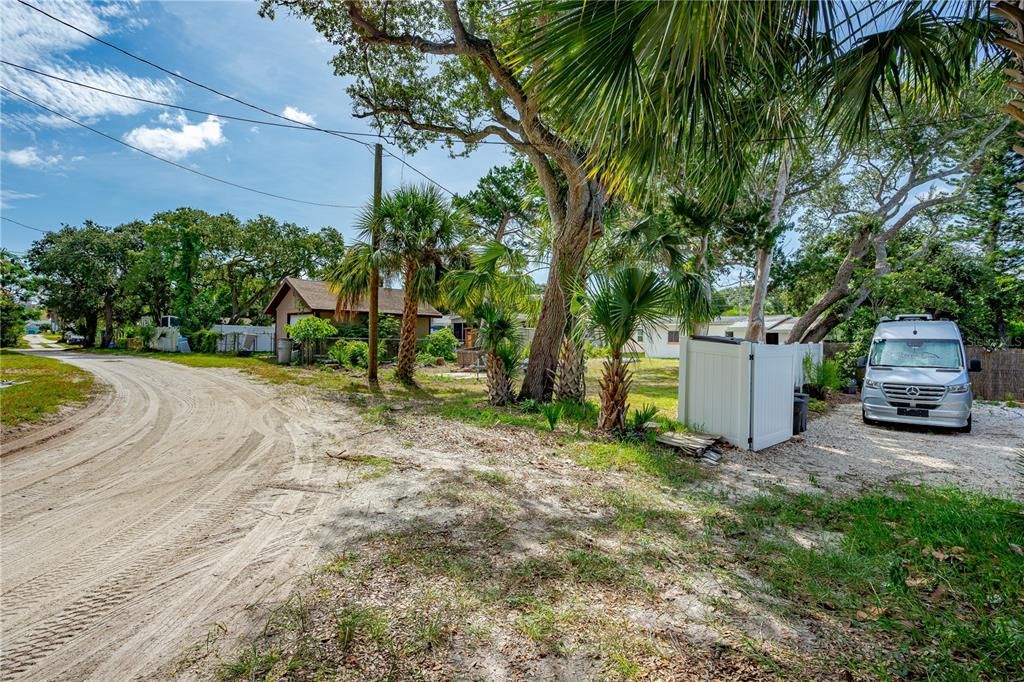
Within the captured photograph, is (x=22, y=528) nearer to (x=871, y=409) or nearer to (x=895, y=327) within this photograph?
(x=871, y=409)

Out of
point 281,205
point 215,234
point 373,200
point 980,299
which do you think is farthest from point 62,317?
point 980,299

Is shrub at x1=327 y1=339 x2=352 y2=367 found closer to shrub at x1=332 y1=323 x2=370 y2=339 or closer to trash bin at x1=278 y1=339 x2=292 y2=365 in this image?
trash bin at x1=278 y1=339 x2=292 y2=365

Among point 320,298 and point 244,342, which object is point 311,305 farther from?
point 244,342

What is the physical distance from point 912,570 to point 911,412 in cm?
698

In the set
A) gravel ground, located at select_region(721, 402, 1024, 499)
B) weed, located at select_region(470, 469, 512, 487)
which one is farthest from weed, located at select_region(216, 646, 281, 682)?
gravel ground, located at select_region(721, 402, 1024, 499)

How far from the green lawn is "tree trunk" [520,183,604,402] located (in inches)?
→ 336

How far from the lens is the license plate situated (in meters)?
7.99

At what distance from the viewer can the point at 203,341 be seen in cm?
2489

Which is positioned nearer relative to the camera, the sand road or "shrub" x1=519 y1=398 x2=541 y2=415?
the sand road

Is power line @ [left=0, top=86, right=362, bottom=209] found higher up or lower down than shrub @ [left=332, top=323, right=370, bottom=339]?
higher up

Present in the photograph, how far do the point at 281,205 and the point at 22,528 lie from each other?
20.4 m

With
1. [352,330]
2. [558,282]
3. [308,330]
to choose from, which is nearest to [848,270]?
[558,282]

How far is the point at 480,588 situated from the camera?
2.65 m

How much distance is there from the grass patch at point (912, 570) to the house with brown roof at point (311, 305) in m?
18.2
